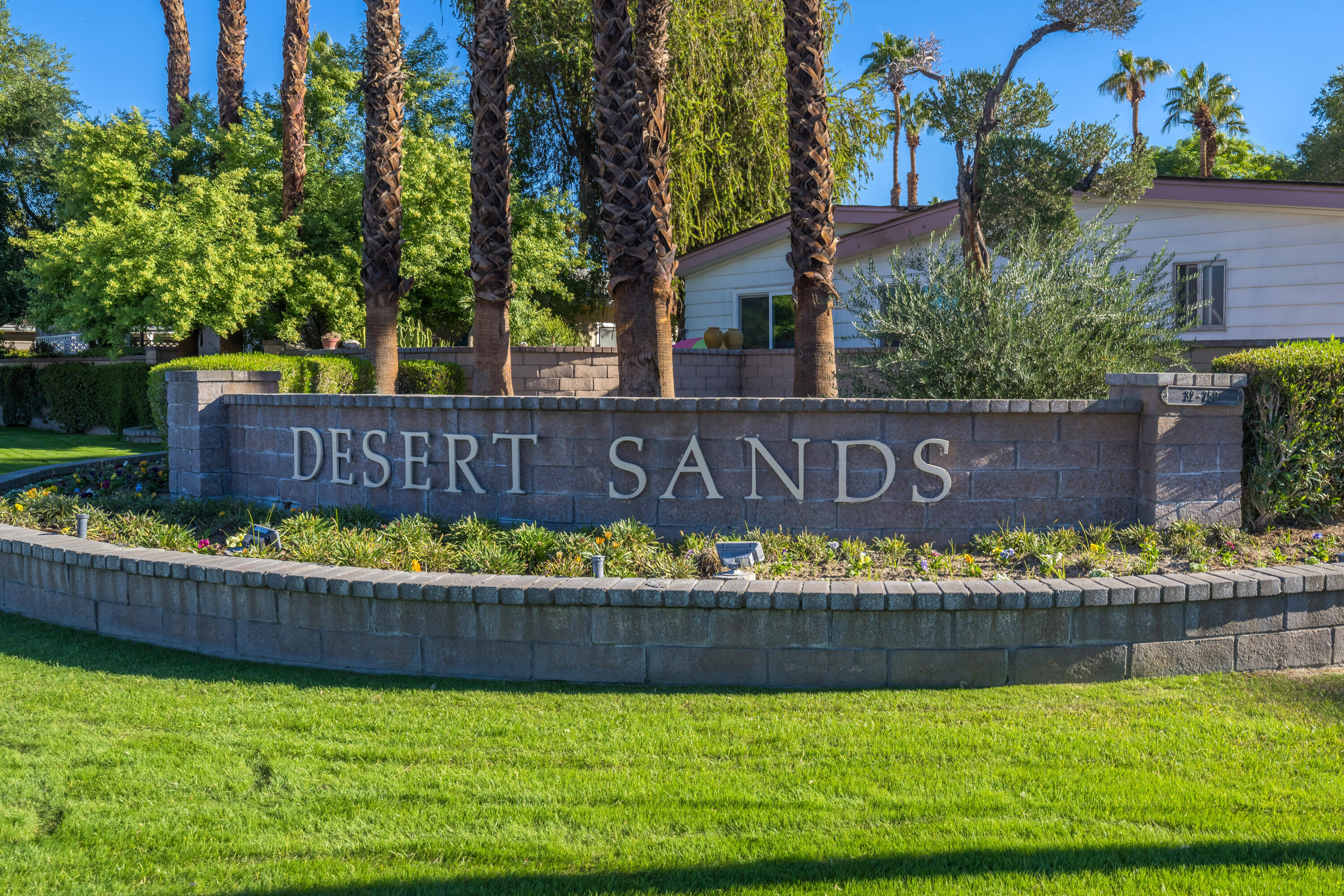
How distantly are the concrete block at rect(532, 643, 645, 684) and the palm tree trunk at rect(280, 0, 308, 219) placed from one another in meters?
14.6

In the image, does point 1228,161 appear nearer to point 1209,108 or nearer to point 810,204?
point 1209,108

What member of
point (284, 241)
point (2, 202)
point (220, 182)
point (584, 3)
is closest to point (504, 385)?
point (284, 241)

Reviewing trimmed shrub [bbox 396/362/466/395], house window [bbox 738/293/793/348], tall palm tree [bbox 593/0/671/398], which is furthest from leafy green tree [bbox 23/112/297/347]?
tall palm tree [bbox 593/0/671/398]

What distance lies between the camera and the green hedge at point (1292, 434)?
5973mm

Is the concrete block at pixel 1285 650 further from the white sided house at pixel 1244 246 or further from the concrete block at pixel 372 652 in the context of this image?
the white sided house at pixel 1244 246

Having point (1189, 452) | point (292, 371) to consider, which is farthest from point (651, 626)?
Result: point (292, 371)

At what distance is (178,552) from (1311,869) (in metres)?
5.81

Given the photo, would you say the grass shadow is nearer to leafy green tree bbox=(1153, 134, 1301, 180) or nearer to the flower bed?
the flower bed

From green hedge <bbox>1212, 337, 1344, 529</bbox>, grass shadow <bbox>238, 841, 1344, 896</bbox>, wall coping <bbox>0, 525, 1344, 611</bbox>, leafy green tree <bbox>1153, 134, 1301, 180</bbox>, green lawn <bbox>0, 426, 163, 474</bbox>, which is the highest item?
leafy green tree <bbox>1153, 134, 1301, 180</bbox>

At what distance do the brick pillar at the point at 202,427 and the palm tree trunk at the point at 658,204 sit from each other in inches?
127

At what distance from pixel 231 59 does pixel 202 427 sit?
13264 millimetres

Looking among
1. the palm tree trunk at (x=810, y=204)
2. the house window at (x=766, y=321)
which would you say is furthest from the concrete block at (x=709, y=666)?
the house window at (x=766, y=321)

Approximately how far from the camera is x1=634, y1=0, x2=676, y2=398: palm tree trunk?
322 inches

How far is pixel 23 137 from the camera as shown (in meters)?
26.5
